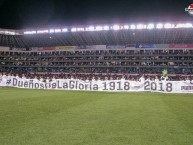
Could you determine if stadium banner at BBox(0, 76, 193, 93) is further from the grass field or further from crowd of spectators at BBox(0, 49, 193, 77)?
crowd of spectators at BBox(0, 49, 193, 77)

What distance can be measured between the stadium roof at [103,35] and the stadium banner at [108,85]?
98.0 feet

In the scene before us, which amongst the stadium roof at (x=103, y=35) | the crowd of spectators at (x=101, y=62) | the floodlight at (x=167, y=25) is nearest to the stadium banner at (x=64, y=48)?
the crowd of spectators at (x=101, y=62)

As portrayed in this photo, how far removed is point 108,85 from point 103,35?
109 ft

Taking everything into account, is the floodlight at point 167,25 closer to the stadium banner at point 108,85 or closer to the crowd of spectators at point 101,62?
the crowd of spectators at point 101,62

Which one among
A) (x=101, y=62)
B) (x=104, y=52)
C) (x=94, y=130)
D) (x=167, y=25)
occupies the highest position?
(x=167, y=25)

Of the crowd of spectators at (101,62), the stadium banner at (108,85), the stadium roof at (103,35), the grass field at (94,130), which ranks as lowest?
the grass field at (94,130)

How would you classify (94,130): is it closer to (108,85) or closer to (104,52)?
(108,85)

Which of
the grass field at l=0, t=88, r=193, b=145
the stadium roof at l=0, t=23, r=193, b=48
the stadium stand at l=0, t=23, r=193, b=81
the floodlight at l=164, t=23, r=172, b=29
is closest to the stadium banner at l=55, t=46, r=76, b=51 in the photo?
the stadium stand at l=0, t=23, r=193, b=81

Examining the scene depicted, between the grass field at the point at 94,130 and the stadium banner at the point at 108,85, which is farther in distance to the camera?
the stadium banner at the point at 108,85

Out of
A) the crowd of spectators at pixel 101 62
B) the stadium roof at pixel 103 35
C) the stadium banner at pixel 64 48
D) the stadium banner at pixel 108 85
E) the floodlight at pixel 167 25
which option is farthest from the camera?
the stadium banner at pixel 64 48

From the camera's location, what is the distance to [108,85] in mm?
32750

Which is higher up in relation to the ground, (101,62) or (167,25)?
(167,25)

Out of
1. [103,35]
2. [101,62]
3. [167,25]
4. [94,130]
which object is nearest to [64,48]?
[103,35]

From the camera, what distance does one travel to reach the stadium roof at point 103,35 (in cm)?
5972
